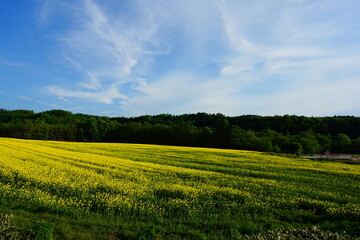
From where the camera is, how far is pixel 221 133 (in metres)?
64.2

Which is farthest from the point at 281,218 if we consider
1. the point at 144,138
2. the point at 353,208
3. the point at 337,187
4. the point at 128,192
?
the point at 144,138

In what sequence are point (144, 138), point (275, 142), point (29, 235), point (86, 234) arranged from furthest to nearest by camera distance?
point (144, 138), point (275, 142), point (86, 234), point (29, 235)

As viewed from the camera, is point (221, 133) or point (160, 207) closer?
point (160, 207)

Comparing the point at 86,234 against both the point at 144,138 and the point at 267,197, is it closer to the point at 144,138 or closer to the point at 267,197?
the point at 267,197

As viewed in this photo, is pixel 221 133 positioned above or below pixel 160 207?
above

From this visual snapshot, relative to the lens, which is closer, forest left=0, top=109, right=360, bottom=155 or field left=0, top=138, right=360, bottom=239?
field left=0, top=138, right=360, bottom=239

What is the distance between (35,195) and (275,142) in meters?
64.7

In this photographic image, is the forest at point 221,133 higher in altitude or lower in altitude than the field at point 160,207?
higher

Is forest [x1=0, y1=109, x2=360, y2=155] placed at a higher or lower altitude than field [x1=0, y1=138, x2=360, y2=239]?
higher

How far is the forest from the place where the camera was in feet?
201

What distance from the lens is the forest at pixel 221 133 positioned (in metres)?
61.1

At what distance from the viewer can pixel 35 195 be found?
9.90 metres

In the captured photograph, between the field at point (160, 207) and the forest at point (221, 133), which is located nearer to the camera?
the field at point (160, 207)

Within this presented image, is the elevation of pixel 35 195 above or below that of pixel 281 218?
above
